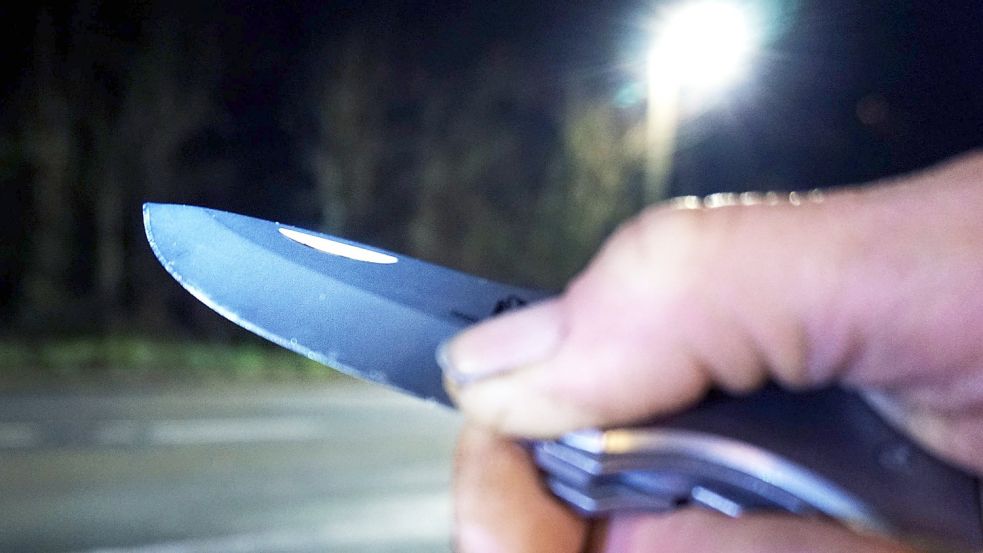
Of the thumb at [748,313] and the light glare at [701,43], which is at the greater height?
the light glare at [701,43]

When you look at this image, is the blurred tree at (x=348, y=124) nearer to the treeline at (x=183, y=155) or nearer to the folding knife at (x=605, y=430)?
the treeline at (x=183, y=155)

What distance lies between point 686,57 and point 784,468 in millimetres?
8743

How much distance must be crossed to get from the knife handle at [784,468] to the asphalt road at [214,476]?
3851 mm

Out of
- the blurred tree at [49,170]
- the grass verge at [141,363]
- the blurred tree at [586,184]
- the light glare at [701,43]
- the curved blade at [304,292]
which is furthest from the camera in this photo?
the blurred tree at [586,184]

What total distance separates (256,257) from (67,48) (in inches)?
564

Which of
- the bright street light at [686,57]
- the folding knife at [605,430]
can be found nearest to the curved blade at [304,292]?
the folding knife at [605,430]

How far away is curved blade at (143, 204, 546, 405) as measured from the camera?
1.25 metres

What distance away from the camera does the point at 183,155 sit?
14109 millimetres

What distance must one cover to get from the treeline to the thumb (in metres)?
12.6

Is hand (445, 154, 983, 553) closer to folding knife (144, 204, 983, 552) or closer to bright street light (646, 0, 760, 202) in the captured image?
folding knife (144, 204, 983, 552)

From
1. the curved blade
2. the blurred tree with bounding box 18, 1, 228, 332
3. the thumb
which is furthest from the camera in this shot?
the blurred tree with bounding box 18, 1, 228, 332

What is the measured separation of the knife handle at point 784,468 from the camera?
3.75 ft

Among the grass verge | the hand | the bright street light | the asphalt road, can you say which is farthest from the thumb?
the grass verge

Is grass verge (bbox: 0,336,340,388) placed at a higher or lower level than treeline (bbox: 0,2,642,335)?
lower
